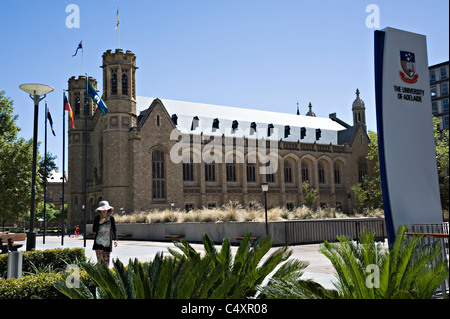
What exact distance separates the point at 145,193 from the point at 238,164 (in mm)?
12506

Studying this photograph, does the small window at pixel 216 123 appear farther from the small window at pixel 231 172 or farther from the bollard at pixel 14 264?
the bollard at pixel 14 264

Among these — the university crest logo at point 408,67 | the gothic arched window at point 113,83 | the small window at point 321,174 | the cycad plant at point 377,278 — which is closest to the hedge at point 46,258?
the cycad plant at point 377,278

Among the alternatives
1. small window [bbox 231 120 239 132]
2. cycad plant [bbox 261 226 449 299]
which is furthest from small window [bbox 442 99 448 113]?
cycad plant [bbox 261 226 449 299]

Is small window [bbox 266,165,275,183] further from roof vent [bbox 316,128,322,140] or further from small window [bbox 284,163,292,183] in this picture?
roof vent [bbox 316,128,322,140]

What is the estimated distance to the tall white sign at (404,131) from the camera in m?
8.83

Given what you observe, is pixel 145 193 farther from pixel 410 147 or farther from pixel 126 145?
pixel 410 147

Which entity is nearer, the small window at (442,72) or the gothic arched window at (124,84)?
the gothic arched window at (124,84)

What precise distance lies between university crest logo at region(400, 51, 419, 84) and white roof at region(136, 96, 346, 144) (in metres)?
39.3

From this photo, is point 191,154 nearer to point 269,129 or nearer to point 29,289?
point 269,129

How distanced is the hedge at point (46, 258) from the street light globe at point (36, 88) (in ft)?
14.4

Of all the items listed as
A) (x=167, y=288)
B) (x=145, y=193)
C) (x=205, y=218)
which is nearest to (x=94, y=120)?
(x=145, y=193)

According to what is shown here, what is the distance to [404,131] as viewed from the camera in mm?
9008

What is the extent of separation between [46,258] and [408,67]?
9.77m

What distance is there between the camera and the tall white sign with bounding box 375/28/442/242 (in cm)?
883
